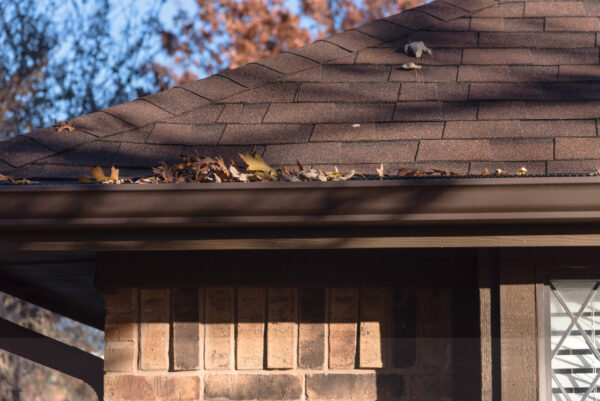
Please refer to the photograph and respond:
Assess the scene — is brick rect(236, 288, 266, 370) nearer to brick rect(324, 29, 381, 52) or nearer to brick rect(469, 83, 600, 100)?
brick rect(469, 83, 600, 100)

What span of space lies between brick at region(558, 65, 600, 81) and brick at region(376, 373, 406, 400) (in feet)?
5.52

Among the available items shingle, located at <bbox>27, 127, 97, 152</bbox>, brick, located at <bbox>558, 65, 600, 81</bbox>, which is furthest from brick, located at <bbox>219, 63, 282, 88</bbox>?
brick, located at <bbox>558, 65, 600, 81</bbox>

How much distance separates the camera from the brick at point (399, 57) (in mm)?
3686

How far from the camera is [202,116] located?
134 inches

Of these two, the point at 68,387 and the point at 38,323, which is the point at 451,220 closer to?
the point at 38,323

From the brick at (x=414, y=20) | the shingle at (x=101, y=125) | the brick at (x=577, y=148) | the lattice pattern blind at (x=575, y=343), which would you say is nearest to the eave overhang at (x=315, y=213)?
the lattice pattern blind at (x=575, y=343)

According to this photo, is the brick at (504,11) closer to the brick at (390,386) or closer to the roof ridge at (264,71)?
the roof ridge at (264,71)

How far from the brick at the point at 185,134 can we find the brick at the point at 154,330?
69 cm

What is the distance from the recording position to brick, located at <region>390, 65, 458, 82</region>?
3527 millimetres

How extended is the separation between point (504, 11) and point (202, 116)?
194 cm

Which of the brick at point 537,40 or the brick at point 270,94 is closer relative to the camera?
the brick at point 270,94

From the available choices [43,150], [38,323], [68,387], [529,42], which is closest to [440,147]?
[529,42]

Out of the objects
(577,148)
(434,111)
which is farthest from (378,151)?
(577,148)

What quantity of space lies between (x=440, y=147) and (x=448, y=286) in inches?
23.3
